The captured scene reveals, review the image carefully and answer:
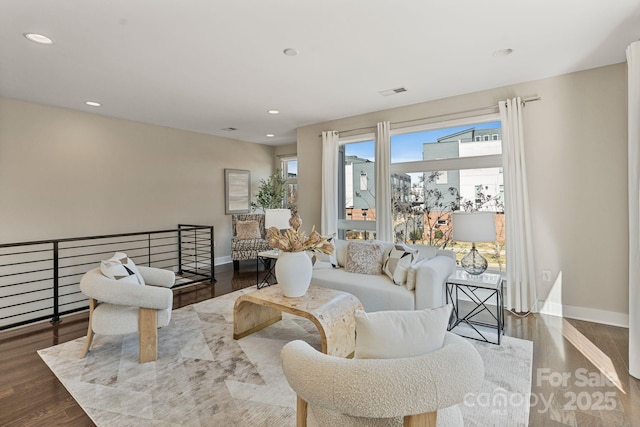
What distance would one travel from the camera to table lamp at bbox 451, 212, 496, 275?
2.89 metres

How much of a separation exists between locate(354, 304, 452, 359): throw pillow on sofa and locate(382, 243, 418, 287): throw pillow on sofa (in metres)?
Answer: 1.94

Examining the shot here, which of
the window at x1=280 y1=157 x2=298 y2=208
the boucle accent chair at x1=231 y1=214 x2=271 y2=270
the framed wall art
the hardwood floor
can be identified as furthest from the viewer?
the window at x1=280 y1=157 x2=298 y2=208

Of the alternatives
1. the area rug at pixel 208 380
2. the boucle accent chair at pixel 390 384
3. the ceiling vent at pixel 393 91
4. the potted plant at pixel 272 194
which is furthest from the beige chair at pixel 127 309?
the potted plant at pixel 272 194

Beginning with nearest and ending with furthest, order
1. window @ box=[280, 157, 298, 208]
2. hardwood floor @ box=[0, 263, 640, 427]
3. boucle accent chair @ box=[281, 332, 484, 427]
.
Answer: boucle accent chair @ box=[281, 332, 484, 427]
hardwood floor @ box=[0, 263, 640, 427]
window @ box=[280, 157, 298, 208]

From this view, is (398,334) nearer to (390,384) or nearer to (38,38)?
(390,384)

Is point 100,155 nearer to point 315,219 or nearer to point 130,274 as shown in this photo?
point 130,274

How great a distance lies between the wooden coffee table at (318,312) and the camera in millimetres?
2324

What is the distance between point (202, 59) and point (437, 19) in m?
2.10

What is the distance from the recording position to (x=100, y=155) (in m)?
4.77

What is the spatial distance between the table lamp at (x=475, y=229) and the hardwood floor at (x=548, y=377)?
0.71m

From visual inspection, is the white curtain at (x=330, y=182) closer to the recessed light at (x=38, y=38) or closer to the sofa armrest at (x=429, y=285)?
the sofa armrest at (x=429, y=285)

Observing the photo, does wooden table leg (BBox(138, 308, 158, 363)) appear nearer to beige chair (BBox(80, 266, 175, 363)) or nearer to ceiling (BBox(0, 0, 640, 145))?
beige chair (BBox(80, 266, 175, 363))

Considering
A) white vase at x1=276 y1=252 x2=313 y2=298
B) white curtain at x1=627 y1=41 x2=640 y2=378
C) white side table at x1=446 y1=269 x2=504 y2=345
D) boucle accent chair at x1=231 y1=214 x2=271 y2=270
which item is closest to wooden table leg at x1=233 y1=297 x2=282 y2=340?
white vase at x1=276 y1=252 x2=313 y2=298

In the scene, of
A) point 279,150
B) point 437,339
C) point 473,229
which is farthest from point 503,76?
point 279,150
